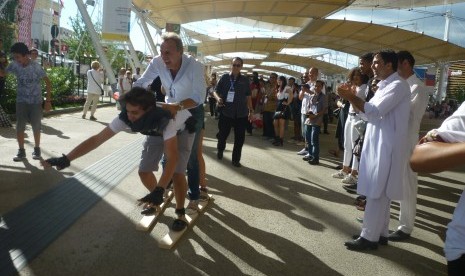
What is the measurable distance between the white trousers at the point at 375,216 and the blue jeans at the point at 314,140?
4405mm

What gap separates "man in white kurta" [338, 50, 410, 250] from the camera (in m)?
3.67

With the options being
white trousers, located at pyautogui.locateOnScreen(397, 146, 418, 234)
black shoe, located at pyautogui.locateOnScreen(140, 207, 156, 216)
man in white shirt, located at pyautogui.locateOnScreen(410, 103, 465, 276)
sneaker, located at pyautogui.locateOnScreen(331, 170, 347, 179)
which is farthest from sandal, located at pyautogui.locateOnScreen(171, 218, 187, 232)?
sneaker, located at pyautogui.locateOnScreen(331, 170, 347, 179)

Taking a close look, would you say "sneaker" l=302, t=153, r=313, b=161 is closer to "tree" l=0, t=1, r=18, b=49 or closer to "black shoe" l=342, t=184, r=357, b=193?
"black shoe" l=342, t=184, r=357, b=193

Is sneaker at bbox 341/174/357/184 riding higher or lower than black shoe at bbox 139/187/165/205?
lower

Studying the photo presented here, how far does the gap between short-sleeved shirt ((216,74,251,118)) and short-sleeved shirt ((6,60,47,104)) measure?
10.4ft

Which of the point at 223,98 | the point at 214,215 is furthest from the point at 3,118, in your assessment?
the point at 214,215

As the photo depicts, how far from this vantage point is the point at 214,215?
15.8 ft

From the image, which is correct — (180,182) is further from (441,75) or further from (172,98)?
(441,75)

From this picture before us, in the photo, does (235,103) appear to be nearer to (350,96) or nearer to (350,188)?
(350,188)

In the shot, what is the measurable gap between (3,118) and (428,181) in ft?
32.1

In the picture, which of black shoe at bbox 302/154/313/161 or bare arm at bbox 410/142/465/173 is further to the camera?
black shoe at bbox 302/154/313/161

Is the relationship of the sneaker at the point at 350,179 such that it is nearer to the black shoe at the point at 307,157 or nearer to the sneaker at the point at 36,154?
the black shoe at the point at 307,157

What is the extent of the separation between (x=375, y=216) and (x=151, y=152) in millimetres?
2294

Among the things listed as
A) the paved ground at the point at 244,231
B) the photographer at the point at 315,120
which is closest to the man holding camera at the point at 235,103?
the paved ground at the point at 244,231
